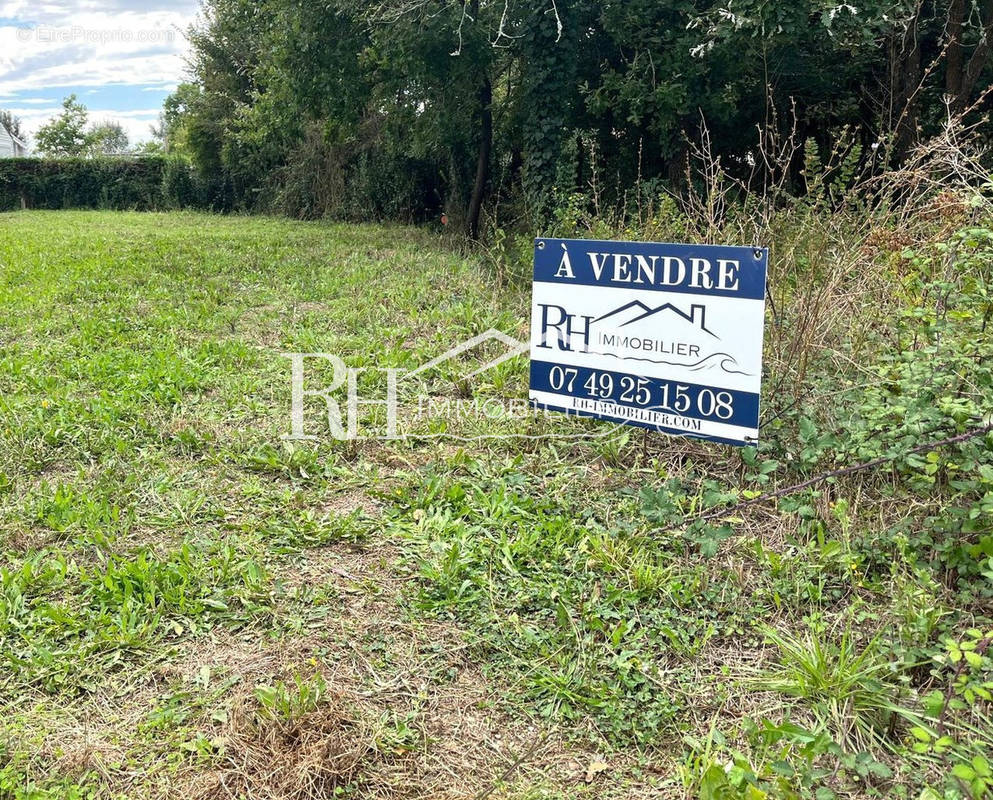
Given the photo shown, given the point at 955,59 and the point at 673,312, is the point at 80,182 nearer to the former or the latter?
the point at 955,59

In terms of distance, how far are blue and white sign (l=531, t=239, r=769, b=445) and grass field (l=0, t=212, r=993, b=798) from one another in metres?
0.25

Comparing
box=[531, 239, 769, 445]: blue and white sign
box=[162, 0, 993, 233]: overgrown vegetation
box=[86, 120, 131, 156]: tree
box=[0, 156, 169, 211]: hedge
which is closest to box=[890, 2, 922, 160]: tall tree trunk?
box=[162, 0, 993, 233]: overgrown vegetation

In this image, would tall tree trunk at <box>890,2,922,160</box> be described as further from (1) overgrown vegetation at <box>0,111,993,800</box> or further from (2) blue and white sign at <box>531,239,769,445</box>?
(2) blue and white sign at <box>531,239,769,445</box>

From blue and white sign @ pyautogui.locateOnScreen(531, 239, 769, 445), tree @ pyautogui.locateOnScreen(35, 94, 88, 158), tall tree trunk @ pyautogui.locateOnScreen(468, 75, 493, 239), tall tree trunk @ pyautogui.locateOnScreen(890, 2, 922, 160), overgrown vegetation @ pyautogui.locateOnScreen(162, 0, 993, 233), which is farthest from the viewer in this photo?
tree @ pyautogui.locateOnScreen(35, 94, 88, 158)

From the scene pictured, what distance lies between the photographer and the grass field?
1753 millimetres

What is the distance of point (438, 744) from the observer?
184cm

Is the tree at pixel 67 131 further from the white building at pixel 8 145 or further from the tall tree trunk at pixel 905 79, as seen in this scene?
the tall tree trunk at pixel 905 79

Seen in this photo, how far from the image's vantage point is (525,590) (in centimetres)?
239

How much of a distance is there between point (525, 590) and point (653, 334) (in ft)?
3.62

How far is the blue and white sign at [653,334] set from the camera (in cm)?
267

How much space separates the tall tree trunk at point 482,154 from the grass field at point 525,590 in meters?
8.23

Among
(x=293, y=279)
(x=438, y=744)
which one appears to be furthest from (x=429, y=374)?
(x=293, y=279)

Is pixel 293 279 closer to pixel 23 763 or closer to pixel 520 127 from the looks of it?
pixel 520 127

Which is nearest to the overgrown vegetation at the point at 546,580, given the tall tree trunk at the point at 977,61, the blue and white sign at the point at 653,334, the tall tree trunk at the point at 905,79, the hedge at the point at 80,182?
the blue and white sign at the point at 653,334
